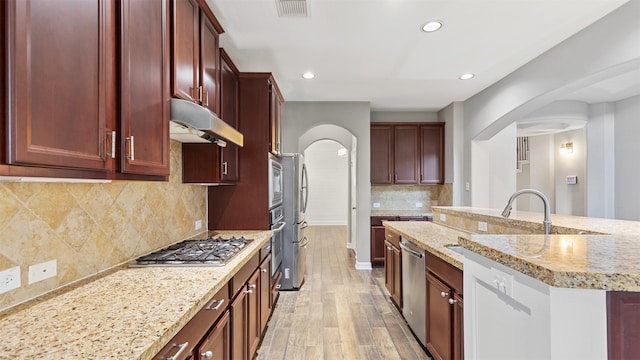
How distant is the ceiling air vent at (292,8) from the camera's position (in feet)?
6.96

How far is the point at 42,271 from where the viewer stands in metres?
1.22

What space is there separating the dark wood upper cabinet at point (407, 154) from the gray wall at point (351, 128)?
52 centimetres

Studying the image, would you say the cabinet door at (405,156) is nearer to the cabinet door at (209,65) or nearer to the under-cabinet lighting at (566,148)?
the cabinet door at (209,65)

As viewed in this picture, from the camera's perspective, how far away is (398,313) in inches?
124

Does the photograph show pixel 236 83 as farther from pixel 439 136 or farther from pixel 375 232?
pixel 439 136

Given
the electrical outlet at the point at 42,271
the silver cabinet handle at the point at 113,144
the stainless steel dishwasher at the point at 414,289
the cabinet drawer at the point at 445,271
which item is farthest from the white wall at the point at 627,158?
the electrical outlet at the point at 42,271

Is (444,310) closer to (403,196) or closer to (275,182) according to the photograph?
(275,182)

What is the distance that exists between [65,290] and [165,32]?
4.27 feet

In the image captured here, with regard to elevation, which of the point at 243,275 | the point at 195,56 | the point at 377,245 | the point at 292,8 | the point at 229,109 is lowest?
the point at 377,245

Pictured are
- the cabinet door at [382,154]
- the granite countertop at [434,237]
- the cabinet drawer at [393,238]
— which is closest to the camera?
the granite countertop at [434,237]

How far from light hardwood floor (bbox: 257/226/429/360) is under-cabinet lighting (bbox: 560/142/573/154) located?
524 centimetres

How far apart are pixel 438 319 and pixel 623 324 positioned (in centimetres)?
134

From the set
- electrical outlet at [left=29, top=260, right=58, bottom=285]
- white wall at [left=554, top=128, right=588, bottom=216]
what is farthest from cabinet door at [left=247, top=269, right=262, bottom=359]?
white wall at [left=554, top=128, right=588, bottom=216]

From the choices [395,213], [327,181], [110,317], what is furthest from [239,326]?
[327,181]
